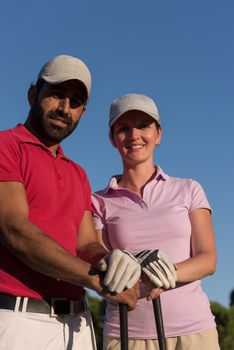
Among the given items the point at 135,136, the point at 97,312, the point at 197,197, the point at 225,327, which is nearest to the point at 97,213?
the point at 135,136

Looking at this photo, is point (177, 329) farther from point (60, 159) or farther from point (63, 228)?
point (60, 159)

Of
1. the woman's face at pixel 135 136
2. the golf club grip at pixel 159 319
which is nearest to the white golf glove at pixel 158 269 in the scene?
the golf club grip at pixel 159 319

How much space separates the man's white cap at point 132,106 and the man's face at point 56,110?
62cm

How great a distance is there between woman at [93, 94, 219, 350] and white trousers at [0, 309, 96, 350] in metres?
0.51

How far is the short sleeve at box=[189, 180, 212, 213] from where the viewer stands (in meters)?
4.20

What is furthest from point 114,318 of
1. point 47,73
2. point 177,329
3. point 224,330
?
point 224,330

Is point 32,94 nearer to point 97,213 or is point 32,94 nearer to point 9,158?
point 9,158

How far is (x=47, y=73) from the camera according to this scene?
12.2ft

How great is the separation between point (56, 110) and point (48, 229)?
2.54 feet

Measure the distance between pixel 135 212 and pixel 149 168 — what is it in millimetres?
453

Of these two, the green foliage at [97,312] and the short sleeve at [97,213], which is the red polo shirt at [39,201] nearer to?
the short sleeve at [97,213]

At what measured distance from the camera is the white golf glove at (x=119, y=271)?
305 cm

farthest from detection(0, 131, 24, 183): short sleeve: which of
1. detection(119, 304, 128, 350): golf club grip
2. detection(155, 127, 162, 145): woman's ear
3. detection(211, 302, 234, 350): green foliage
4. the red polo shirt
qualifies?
detection(211, 302, 234, 350): green foliage

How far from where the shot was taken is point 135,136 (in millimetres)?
4312
